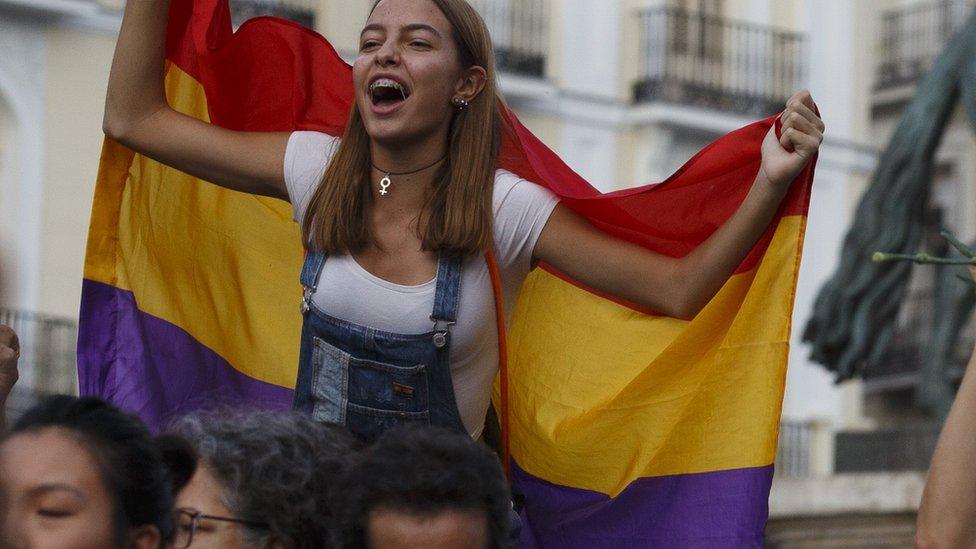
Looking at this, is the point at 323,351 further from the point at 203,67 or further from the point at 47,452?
the point at 47,452

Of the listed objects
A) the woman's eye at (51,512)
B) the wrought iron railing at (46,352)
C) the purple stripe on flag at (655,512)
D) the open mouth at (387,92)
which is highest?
the open mouth at (387,92)

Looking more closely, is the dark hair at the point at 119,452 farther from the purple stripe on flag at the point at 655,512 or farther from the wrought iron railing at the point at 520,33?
the wrought iron railing at the point at 520,33

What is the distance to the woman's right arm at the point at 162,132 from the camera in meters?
3.99

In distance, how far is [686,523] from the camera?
154 inches

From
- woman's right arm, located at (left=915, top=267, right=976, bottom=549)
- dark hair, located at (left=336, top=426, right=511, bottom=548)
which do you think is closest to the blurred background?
woman's right arm, located at (left=915, top=267, right=976, bottom=549)

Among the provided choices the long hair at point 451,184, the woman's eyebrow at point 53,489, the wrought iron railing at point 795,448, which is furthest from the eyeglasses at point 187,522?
the wrought iron railing at point 795,448

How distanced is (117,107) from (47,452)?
1371mm

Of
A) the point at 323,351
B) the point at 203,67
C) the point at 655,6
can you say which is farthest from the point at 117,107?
the point at 655,6

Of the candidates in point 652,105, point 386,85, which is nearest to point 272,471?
point 386,85

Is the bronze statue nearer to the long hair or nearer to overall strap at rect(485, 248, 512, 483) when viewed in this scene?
overall strap at rect(485, 248, 512, 483)

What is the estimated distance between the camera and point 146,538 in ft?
9.16

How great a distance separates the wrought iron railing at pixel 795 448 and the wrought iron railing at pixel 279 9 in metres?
5.30

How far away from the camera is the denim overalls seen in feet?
12.1

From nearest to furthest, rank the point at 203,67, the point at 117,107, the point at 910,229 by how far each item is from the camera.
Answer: the point at 117,107, the point at 203,67, the point at 910,229
